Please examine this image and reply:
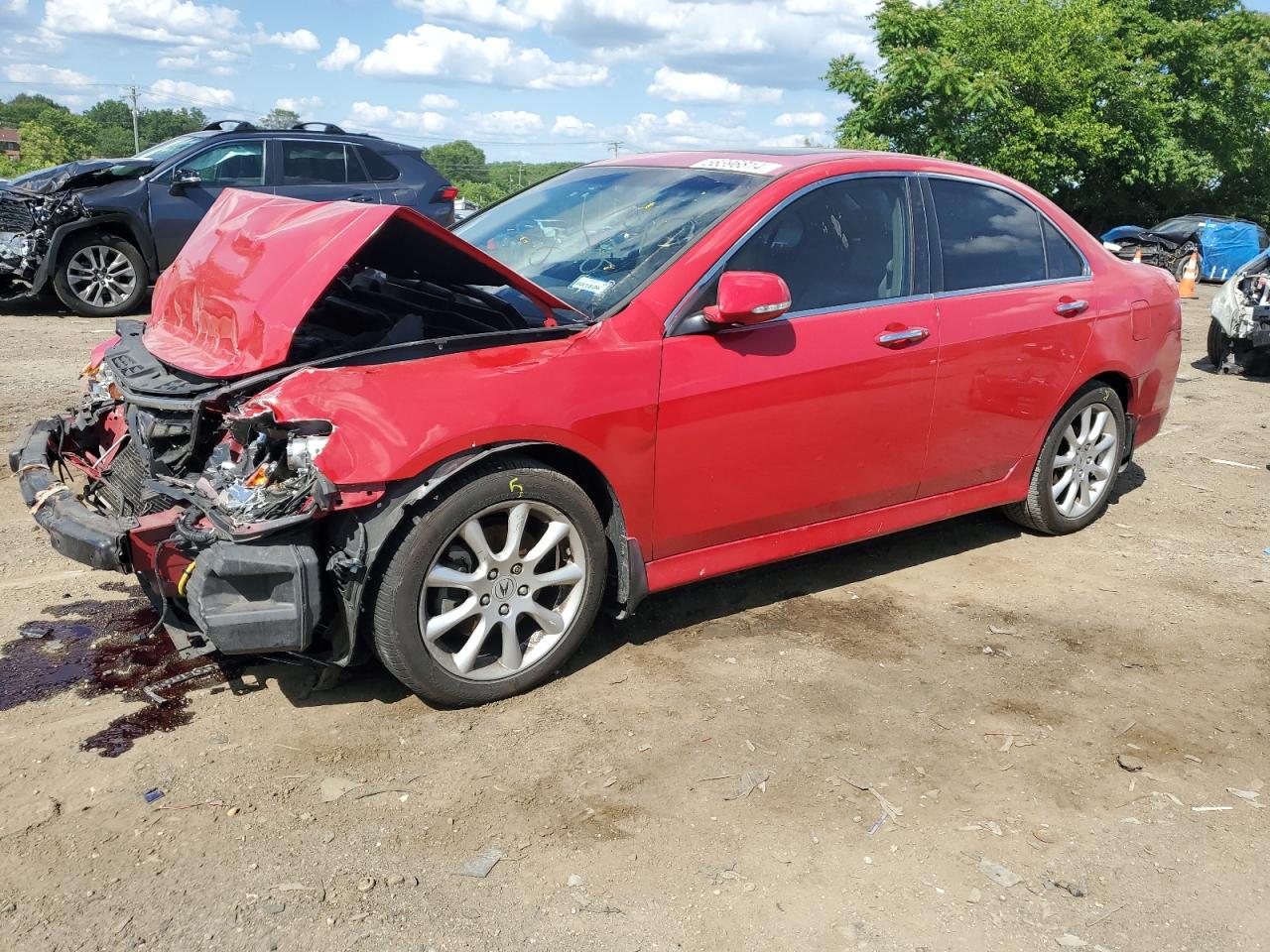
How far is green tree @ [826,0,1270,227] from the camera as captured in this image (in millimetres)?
26562

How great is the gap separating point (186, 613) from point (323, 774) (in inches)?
29.8

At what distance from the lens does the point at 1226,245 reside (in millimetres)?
23469

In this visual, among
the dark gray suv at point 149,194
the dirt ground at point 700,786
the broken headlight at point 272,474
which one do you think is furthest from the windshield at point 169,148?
the broken headlight at point 272,474

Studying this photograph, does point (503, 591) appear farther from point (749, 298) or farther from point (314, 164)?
point (314, 164)

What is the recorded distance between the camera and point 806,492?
14.3ft

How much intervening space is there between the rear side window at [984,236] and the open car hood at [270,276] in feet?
6.11

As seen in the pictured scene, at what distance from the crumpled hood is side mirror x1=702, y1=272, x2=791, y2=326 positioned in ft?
30.1

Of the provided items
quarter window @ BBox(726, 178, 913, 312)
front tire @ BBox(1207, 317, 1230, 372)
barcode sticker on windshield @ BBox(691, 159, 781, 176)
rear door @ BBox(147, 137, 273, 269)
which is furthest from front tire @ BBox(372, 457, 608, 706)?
front tire @ BBox(1207, 317, 1230, 372)

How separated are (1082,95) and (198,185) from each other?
22936mm

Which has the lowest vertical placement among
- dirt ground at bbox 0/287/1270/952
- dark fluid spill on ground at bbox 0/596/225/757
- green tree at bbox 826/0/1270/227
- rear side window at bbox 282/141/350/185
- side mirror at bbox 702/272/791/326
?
dirt ground at bbox 0/287/1270/952

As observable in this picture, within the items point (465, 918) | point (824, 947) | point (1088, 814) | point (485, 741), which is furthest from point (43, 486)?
point (1088, 814)

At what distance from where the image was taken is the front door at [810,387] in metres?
3.97

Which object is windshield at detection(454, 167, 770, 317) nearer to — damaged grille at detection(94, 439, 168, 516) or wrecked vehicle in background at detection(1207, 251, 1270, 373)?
damaged grille at detection(94, 439, 168, 516)

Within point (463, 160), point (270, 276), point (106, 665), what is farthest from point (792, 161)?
point (463, 160)
